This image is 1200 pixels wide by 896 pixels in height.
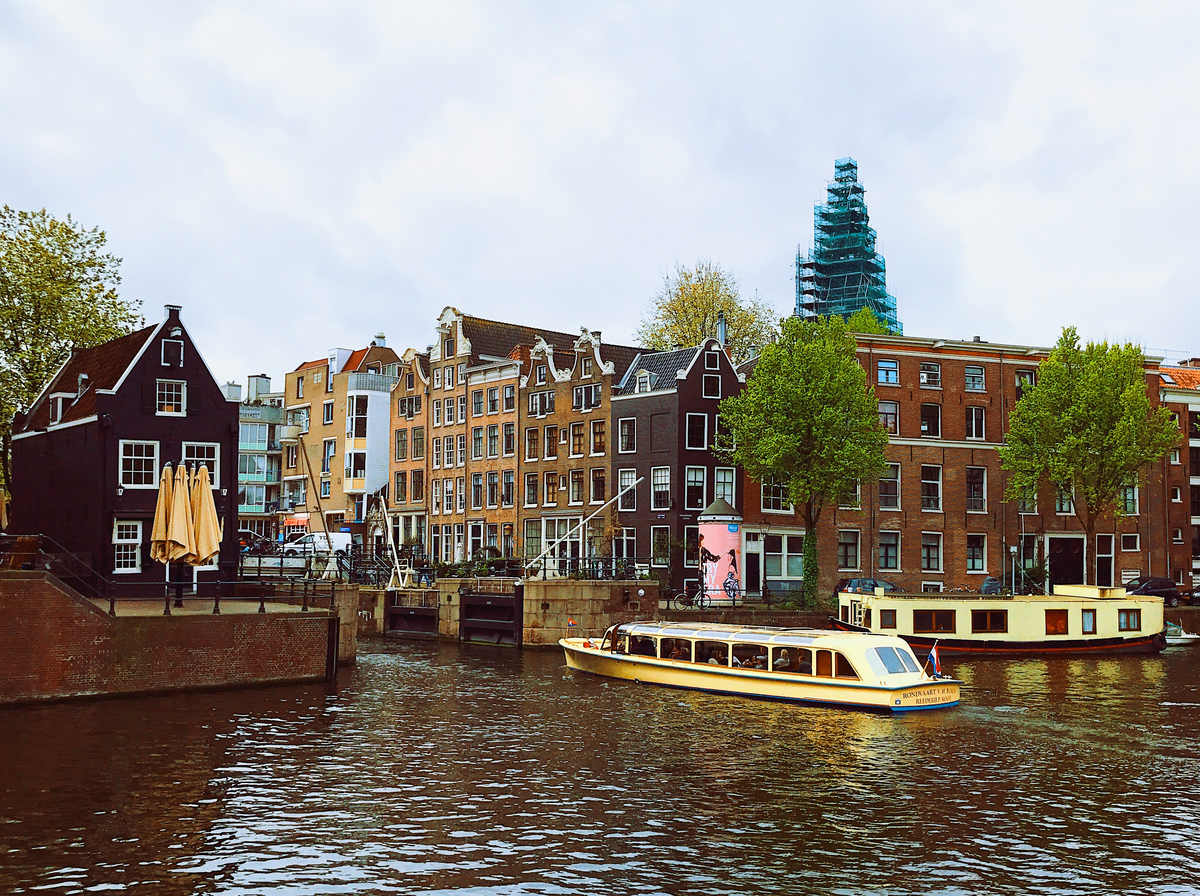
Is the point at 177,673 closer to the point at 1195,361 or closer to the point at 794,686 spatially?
the point at 794,686

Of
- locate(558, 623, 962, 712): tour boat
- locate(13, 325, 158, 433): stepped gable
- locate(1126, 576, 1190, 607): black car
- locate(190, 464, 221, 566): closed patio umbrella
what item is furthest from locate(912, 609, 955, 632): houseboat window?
locate(13, 325, 158, 433): stepped gable

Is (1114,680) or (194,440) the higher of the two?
(194,440)

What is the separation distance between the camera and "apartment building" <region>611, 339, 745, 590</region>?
208ft

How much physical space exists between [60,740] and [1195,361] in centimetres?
9126

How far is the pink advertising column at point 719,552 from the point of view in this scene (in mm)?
56438

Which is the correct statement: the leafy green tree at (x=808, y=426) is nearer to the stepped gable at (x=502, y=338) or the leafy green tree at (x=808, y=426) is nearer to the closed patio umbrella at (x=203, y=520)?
the stepped gable at (x=502, y=338)

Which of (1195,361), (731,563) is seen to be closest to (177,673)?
(731,563)

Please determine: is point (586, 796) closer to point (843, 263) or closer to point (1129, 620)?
point (1129, 620)

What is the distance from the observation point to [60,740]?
1120 inches

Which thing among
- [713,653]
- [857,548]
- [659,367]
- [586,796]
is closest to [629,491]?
[659,367]

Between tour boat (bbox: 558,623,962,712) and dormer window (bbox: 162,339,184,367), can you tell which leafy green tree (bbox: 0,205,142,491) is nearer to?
dormer window (bbox: 162,339,184,367)

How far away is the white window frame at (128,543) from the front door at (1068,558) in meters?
51.5

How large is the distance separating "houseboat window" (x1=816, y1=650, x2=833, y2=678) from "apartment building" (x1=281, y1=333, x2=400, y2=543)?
2150 inches

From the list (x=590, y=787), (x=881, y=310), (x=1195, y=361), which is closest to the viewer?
(x=590, y=787)
